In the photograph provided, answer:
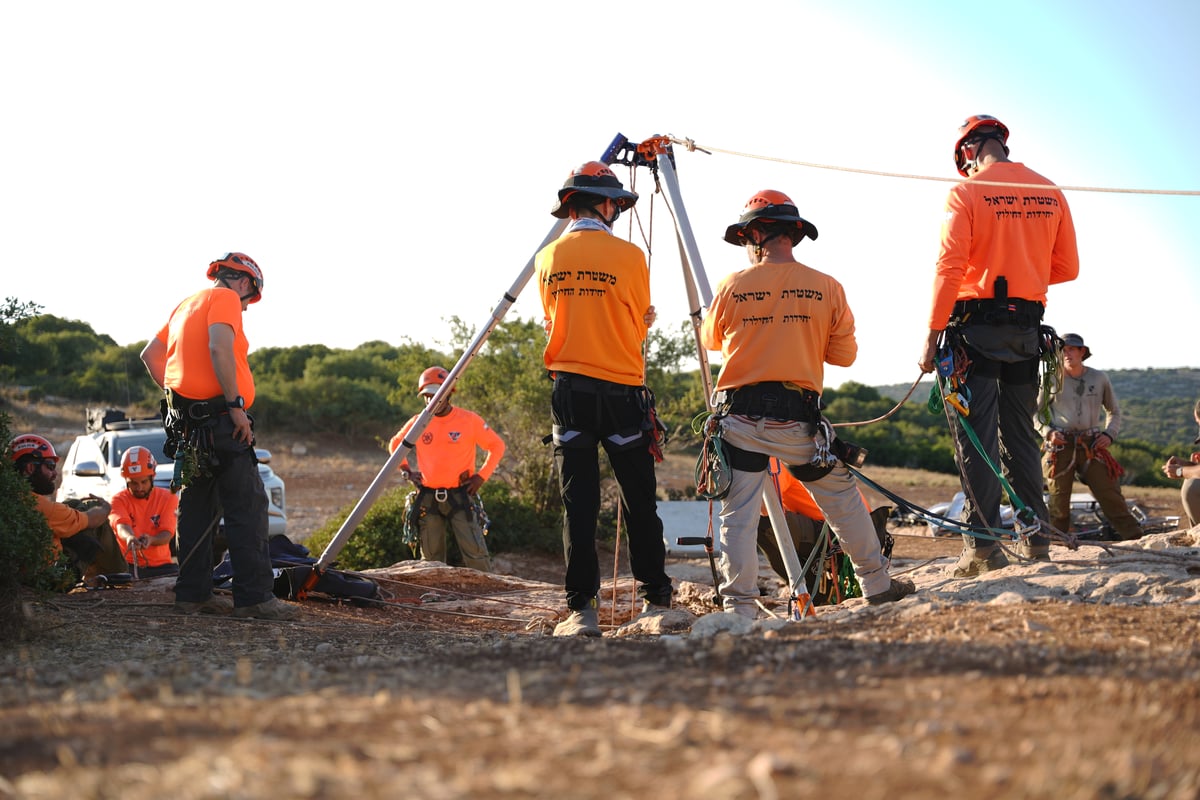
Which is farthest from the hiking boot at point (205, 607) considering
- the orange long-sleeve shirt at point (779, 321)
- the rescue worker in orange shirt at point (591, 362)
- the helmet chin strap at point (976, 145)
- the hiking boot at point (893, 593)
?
the helmet chin strap at point (976, 145)

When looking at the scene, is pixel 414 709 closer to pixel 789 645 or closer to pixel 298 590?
pixel 789 645

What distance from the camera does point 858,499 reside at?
588cm

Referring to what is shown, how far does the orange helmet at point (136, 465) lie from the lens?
9125 mm

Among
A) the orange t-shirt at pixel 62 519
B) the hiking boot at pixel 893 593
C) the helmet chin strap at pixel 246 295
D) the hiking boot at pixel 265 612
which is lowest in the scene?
the hiking boot at pixel 265 612

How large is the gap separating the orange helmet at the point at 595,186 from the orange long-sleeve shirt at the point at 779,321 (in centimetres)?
78

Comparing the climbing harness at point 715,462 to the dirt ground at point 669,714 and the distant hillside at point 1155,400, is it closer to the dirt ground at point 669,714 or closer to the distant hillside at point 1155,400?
the dirt ground at point 669,714

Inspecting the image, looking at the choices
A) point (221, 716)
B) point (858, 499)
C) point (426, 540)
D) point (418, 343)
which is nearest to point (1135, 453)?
point (418, 343)

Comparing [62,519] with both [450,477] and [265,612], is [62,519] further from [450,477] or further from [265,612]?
[450,477]

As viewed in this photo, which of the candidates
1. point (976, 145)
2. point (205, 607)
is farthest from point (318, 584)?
point (976, 145)

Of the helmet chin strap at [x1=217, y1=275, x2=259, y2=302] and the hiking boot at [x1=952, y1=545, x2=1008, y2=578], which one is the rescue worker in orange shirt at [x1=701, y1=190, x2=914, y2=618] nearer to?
the hiking boot at [x1=952, y1=545, x2=1008, y2=578]

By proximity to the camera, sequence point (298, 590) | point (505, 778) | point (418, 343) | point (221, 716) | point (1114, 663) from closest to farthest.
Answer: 1. point (505, 778)
2. point (221, 716)
3. point (1114, 663)
4. point (298, 590)
5. point (418, 343)

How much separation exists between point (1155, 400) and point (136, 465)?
61650 millimetres

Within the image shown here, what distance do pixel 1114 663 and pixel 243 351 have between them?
5.00 m

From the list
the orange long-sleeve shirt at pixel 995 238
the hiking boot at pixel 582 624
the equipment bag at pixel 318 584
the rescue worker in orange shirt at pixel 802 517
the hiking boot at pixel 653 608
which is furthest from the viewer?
the equipment bag at pixel 318 584
